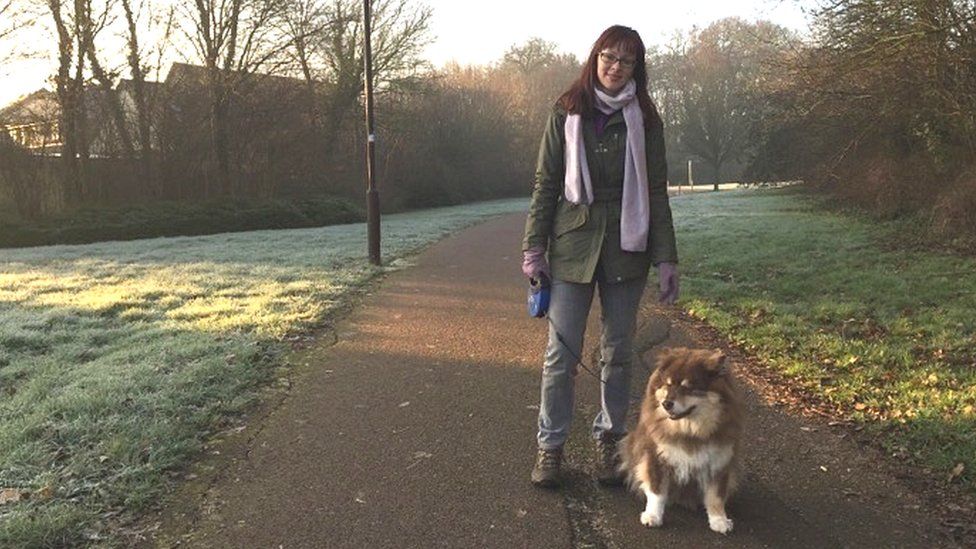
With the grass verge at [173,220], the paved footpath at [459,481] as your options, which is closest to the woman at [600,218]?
the paved footpath at [459,481]

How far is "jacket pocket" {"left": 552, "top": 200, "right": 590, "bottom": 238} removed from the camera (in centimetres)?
383

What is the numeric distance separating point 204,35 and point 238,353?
78.5ft

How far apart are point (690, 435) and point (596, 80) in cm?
180

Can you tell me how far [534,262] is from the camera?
386 cm

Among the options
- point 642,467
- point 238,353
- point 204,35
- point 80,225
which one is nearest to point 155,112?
point 204,35

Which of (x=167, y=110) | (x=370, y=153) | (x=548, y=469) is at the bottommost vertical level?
(x=548, y=469)

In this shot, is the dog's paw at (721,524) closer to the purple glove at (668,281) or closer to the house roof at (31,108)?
the purple glove at (668,281)

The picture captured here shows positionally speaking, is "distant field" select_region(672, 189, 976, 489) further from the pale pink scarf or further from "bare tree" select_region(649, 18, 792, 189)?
"bare tree" select_region(649, 18, 792, 189)

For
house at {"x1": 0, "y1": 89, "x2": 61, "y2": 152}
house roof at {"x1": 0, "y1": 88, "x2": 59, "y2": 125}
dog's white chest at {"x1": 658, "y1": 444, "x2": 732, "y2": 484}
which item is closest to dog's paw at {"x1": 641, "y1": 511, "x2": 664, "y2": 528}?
dog's white chest at {"x1": 658, "y1": 444, "x2": 732, "y2": 484}

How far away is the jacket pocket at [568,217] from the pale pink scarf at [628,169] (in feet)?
0.24

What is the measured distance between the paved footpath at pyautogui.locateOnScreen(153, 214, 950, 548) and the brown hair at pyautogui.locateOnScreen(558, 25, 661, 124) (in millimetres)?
2020

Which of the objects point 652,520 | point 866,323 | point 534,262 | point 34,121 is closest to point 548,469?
point 652,520

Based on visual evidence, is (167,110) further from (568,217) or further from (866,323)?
(568,217)

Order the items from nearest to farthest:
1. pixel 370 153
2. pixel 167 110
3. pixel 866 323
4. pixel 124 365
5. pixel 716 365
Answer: pixel 716 365
pixel 124 365
pixel 866 323
pixel 370 153
pixel 167 110
